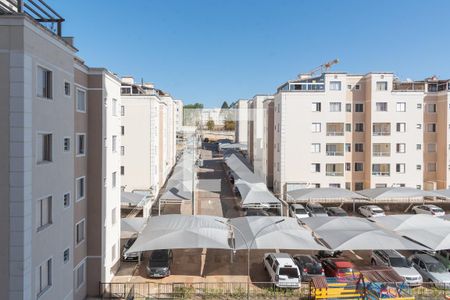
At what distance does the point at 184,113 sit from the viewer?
102m

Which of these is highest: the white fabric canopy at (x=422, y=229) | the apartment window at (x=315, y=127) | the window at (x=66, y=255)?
the apartment window at (x=315, y=127)

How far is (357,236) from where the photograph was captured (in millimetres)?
19812

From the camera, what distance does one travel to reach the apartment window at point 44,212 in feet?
40.5

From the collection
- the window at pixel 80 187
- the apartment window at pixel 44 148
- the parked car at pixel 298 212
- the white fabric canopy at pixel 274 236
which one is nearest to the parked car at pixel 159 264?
the white fabric canopy at pixel 274 236

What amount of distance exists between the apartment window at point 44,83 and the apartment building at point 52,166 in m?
0.03

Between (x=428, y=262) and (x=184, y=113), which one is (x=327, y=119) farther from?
(x=184, y=113)

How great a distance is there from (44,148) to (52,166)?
2.39 ft

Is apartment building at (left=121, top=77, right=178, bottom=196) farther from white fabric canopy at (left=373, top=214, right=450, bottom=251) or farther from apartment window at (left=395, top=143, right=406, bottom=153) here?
apartment window at (left=395, top=143, right=406, bottom=153)

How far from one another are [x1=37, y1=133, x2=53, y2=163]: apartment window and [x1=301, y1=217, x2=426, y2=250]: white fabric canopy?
14829 mm

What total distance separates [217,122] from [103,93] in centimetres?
10906

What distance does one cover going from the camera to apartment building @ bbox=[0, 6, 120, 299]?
11078 mm

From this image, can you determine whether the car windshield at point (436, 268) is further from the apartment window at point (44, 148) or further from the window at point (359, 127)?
the window at point (359, 127)

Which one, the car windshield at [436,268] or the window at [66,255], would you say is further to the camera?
the car windshield at [436,268]

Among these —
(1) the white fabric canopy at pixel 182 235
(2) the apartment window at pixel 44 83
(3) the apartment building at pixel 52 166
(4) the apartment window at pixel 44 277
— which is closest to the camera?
(3) the apartment building at pixel 52 166
